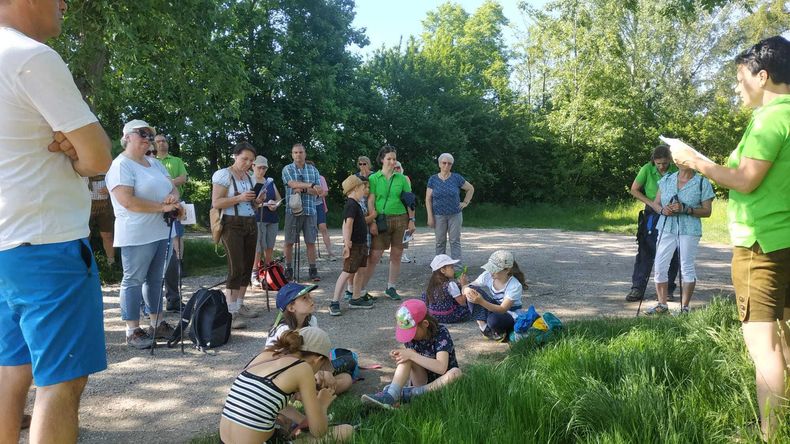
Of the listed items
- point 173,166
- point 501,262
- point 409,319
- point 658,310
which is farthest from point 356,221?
point 658,310

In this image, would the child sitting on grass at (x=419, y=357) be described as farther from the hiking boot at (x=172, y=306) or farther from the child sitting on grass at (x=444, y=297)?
the hiking boot at (x=172, y=306)

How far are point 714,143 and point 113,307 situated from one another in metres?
26.2

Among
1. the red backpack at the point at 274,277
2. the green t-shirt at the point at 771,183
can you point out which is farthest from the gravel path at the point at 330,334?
the green t-shirt at the point at 771,183

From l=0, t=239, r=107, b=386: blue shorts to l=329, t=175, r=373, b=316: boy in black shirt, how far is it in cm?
457

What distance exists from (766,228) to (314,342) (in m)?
2.47

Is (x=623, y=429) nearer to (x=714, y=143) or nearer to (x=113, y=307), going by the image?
(x=113, y=307)

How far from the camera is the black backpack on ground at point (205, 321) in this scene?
558 cm

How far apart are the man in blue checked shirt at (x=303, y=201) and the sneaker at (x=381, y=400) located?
198 inches

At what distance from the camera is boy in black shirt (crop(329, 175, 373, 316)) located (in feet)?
22.7

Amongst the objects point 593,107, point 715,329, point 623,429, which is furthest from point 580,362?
point 593,107

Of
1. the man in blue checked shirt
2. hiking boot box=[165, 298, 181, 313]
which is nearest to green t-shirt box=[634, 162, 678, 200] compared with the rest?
the man in blue checked shirt

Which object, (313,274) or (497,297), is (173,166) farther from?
(497,297)

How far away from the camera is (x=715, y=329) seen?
4.53m

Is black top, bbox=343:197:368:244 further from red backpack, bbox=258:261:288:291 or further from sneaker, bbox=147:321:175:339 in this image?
sneaker, bbox=147:321:175:339
